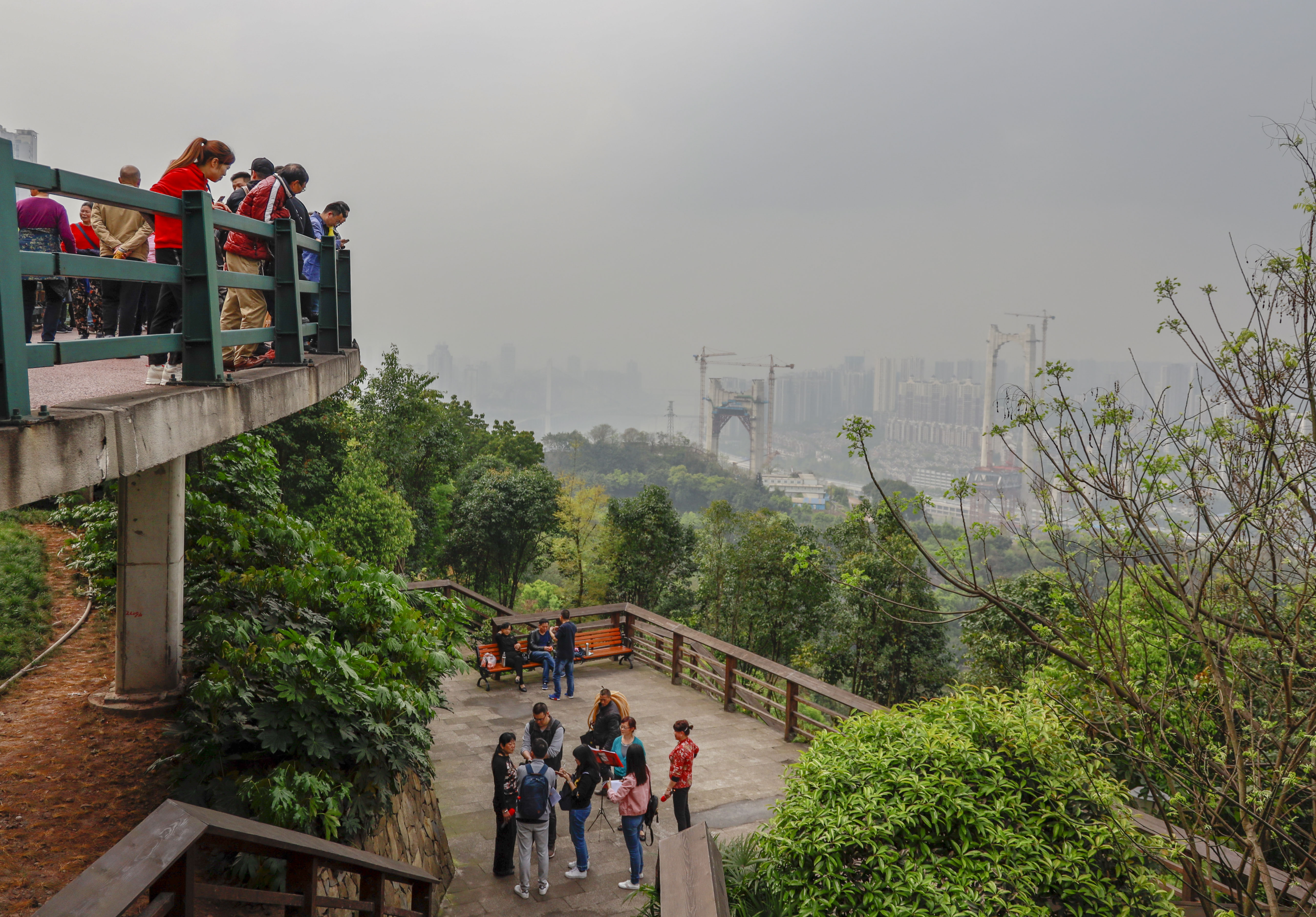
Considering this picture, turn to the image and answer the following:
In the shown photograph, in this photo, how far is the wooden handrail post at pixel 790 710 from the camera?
29.1 ft

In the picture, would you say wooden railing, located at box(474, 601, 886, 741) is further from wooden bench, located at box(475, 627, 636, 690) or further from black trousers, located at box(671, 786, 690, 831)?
black trousers, located at box(671, 786, 690, 831)

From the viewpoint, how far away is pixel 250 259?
17.3 ft

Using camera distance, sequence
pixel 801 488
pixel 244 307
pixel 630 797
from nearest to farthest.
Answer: pixel 244 307 < pixel 630 797 < pixel 801 488

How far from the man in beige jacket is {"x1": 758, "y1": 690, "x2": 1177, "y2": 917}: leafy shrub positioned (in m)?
4.35

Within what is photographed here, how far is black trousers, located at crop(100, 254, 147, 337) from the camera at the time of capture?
442cm

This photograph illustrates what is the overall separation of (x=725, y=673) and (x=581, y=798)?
4135 millimetres

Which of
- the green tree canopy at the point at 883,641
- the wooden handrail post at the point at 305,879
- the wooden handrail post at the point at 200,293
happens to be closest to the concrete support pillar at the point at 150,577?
the wooden handrail post at the point at 200,293

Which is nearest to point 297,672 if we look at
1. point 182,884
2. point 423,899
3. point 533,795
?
point 423,899

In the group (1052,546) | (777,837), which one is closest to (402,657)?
(777,837)

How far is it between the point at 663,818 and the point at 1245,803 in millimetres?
4425

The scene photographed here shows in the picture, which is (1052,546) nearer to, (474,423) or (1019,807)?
(1019,807)

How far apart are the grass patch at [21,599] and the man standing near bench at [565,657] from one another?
5.15m

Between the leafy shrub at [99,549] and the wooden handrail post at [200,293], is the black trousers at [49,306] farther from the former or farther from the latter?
the wooden handrail post at [200,293]

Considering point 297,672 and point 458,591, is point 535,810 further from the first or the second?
point 458,591
